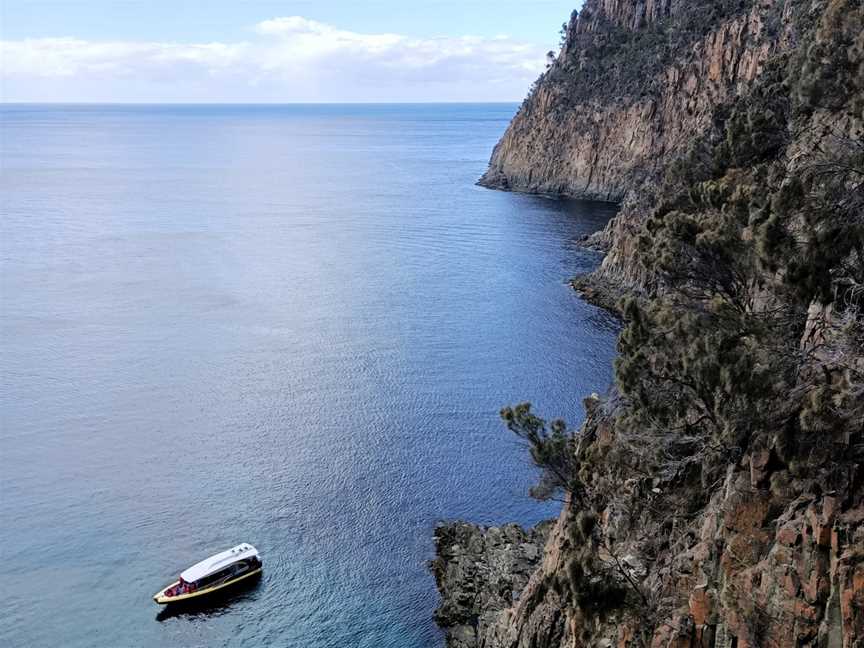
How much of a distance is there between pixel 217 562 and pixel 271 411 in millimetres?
18866

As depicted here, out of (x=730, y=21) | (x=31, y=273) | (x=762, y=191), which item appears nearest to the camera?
(x=762, y=191)

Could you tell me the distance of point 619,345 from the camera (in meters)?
25.6

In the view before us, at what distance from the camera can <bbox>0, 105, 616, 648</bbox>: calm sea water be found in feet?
130

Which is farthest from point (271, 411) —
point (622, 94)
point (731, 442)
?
point (622, 94)

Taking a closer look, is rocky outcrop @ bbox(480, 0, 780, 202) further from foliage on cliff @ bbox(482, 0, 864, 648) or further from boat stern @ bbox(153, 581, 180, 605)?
boat stern @ bbox(153, 581, 180, 605)

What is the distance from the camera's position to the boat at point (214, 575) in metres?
38.9

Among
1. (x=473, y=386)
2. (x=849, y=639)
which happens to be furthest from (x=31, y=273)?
(x=849, y=639)

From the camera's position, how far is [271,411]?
2282 inches

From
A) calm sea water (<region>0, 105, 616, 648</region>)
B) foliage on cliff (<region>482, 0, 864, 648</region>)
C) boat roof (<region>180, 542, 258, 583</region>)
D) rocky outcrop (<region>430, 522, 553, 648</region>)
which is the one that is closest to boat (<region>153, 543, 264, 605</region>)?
boat roof (<region>180, 542, 258, 583</region>)

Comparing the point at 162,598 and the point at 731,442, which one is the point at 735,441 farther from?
the point at 162,598

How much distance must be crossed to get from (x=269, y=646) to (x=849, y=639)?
25.7 metres

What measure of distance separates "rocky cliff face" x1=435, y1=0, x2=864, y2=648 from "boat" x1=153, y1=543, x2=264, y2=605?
9.11m

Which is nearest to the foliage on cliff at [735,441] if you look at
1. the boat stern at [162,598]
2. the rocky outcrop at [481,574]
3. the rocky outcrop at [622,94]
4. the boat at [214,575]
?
the rocky outcrop at [481,574]

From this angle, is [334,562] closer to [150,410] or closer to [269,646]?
[269,646]
